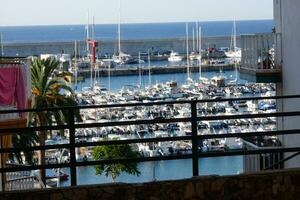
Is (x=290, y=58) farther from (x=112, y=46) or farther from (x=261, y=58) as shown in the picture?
(x=112, y=46)

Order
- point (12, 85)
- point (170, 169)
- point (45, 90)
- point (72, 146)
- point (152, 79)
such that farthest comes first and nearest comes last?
1. point (152, 79)
2. point (170, 169)
3. point (45, 90)
4. point (12, 85)
5. point (72, 146)

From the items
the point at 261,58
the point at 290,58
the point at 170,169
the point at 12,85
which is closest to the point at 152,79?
the point at 170,169

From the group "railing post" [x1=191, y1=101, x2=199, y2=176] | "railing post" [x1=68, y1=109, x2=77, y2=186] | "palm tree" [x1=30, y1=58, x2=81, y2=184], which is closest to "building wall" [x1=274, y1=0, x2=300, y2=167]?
"railing post" [x1=191, y1=101, x2=199, y2=176]

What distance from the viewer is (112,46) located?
171m

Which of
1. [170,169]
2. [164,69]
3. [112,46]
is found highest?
[112,46]

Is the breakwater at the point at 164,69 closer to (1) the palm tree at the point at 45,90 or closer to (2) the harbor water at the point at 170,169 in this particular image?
(2) the harbor water at the point at 170,169

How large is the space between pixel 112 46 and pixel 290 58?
6135 inches

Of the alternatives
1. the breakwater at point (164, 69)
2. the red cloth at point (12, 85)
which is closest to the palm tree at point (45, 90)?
the red cloth at point (12, 85)

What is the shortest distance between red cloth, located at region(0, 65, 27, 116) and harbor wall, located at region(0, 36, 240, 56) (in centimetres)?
13790

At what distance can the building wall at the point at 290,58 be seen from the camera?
15539 mm

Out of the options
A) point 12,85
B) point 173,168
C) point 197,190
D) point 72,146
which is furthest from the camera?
point 173,168

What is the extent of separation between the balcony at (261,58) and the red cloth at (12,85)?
614 cm

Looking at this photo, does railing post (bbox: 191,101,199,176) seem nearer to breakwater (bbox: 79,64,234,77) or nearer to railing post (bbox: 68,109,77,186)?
railing post (bbox: 68,109,77,186)

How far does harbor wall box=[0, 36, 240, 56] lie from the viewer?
155500mm
